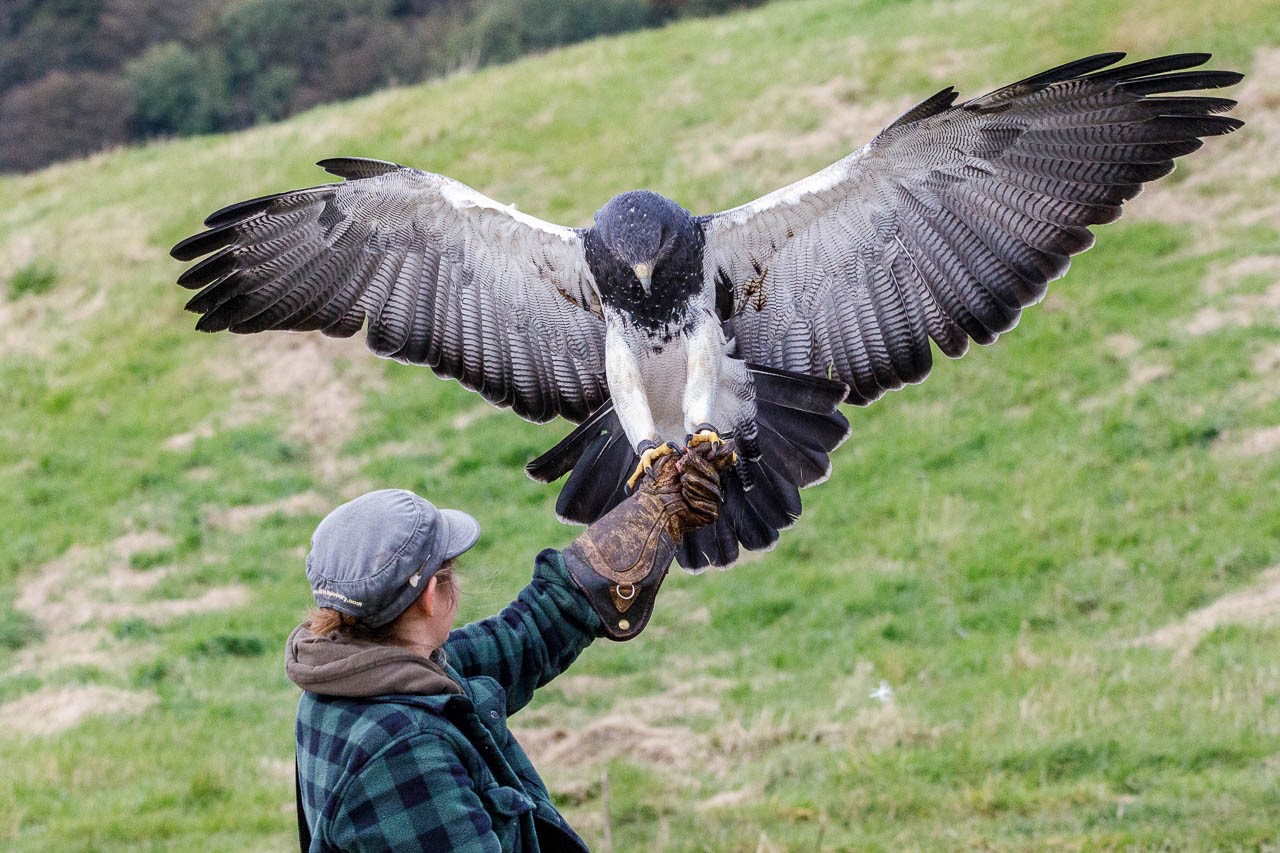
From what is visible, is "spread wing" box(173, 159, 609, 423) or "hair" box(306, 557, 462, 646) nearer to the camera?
"hair" box(306, 557, 462, 646)

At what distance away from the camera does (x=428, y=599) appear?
2906 millimetres

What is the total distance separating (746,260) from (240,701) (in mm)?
4733

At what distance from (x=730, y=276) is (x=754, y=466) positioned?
0.75 meters

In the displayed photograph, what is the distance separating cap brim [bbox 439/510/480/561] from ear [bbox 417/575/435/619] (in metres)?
0.06

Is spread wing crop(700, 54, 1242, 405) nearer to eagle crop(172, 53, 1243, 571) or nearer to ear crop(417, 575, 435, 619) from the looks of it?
eagle crop(172, 53, 1243, 571)

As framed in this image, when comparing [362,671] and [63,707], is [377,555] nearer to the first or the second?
[362,671]

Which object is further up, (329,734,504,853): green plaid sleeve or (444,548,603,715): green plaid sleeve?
(329,734,504,853): green plaid sleeve

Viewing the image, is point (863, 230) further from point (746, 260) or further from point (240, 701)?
point (240, 701)

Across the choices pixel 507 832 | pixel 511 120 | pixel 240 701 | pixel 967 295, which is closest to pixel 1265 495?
pixel 967 295

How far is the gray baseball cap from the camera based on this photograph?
279cm

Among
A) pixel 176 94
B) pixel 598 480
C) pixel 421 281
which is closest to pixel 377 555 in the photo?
pixel 598 480

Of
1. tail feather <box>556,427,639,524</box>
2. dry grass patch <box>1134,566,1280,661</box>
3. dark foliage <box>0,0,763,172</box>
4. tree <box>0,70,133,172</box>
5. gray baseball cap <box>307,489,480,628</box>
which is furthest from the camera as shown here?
tree <box>0,70,133,172</box>

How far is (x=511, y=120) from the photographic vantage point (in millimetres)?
17891

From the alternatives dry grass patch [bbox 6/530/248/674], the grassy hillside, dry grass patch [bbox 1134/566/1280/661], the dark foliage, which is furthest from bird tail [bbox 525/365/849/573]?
the dark foliage
